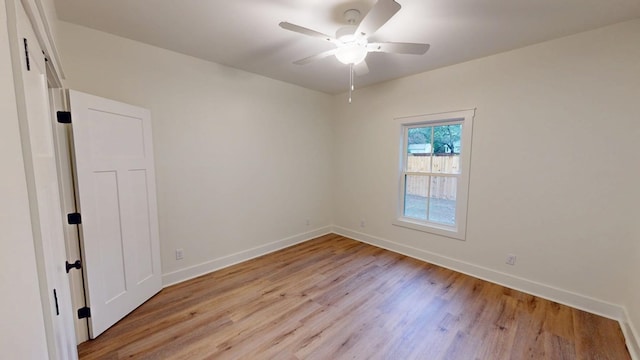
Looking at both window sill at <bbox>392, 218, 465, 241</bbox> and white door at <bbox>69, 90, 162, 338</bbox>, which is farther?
window sill at <bbox>392, 218, 465, 241</bbox>

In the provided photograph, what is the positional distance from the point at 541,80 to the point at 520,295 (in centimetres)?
222

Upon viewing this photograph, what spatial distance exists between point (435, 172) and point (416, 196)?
46 centimetres

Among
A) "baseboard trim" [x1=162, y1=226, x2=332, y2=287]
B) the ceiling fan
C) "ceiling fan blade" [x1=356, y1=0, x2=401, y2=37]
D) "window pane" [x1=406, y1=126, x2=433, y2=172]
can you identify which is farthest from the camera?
"window pane" [x1=406, y1=126, x2=433, y2=172]

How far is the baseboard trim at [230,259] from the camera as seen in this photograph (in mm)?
2807

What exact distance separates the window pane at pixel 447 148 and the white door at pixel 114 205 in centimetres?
342

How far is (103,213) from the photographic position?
2.04 meters

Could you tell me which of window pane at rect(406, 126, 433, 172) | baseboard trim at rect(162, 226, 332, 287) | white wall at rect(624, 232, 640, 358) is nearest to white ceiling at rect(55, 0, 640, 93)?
window pane at rect(406, 126, 433, 172)

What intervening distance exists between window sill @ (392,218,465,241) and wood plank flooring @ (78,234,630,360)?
0.49 metres

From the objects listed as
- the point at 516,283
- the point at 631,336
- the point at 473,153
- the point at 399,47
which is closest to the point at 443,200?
the point at 473,153

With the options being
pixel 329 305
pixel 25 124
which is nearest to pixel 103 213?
pixel 25 124

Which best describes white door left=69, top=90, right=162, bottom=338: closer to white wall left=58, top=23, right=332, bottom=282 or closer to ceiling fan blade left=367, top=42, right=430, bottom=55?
white wall left=58, top=23, right=332, bottom=282

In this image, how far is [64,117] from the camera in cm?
181

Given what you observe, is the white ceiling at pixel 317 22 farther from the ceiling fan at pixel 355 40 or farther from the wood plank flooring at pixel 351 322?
the wood plank flooring at pixel 351 322

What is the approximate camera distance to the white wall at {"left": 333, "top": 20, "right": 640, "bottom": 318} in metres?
2.16
